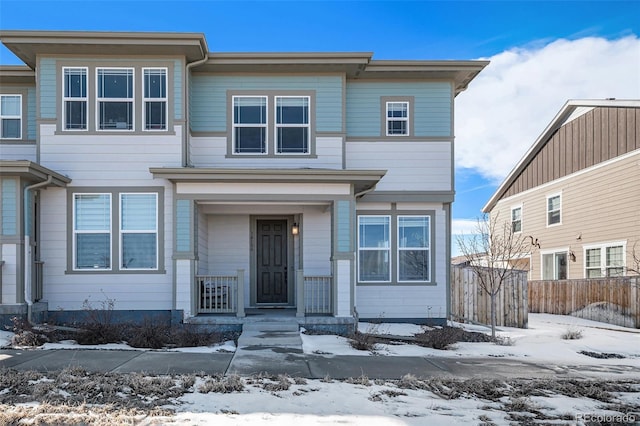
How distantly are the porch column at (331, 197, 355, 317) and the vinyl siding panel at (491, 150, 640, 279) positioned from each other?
9.78m

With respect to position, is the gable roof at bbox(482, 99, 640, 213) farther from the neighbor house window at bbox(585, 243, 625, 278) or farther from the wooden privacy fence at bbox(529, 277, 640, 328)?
the wooden privacy fence at bbox(529, 277, 640, 328)

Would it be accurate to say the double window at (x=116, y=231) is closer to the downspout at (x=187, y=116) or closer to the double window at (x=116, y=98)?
the downspout at (x=187, y=116)

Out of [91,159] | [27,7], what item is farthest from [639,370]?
[27,7]

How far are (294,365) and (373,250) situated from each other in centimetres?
536

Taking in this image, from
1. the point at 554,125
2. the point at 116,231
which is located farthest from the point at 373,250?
the point at 554,125

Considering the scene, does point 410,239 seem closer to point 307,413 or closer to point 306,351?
point 306,351

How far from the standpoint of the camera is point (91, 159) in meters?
10.9

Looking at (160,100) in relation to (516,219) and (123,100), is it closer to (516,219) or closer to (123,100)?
(123,100)

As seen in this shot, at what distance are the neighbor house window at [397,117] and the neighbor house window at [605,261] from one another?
28.0 ft

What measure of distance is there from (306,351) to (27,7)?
11473 mm

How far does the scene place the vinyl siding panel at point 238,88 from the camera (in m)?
11.8

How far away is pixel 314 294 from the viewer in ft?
37.3

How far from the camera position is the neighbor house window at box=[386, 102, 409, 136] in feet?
40.3

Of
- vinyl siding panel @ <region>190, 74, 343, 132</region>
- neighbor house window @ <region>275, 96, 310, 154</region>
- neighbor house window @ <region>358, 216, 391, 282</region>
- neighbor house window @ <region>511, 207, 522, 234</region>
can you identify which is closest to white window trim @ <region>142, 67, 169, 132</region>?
vinyl siding panel @ <region>190, 74, 343, 132</region>
